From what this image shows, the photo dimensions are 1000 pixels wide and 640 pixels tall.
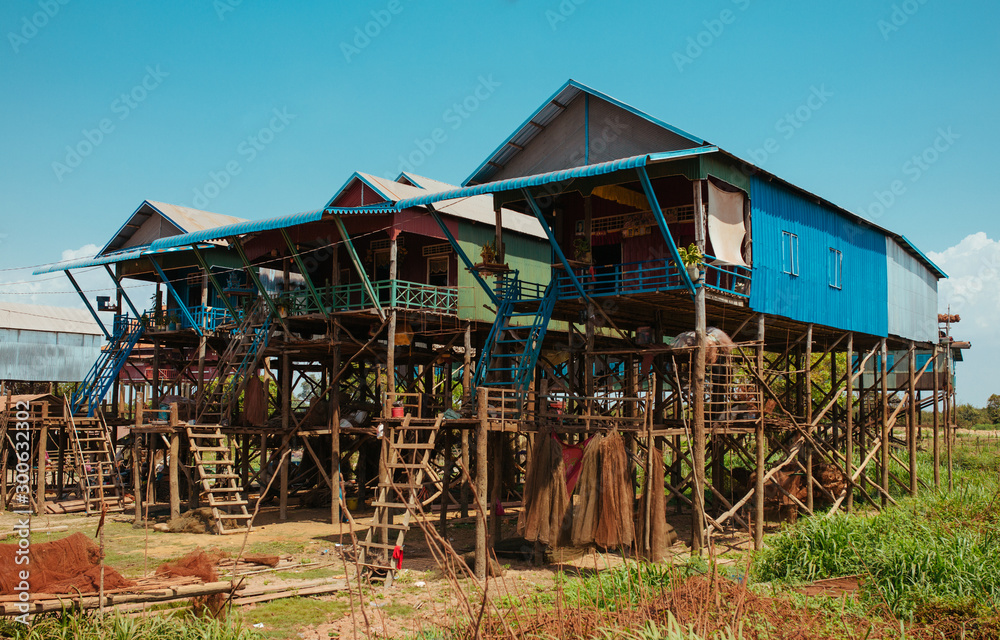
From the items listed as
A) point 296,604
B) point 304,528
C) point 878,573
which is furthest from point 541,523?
point 304,528

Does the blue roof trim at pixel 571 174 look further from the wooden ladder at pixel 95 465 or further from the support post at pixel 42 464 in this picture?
the support post at pixel 42 464

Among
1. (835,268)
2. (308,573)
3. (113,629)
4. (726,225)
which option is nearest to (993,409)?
→ (835,268)

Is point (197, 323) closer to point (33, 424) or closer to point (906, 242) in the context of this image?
point (33, 424)

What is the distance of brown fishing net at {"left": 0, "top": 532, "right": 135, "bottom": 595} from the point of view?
1051cm

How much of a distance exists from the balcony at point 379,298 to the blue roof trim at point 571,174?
124 inches

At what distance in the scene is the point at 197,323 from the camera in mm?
29359

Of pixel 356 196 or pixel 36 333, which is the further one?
pixel 36 333

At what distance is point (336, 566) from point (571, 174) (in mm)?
9524

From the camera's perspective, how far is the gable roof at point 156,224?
3012 centimetres

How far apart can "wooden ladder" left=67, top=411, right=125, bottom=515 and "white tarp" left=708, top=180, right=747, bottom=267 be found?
19.8 m

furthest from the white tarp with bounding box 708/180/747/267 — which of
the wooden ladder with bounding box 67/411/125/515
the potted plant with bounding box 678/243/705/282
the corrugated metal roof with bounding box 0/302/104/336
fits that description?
the corrugated metal roof with bounding box 0/302/104/336

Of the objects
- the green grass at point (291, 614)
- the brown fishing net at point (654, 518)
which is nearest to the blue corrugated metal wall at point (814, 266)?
the brown fishing net at point (654, 518)

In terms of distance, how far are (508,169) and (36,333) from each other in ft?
104

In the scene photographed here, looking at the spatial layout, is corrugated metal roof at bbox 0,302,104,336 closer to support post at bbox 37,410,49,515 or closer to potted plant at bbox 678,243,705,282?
support post at bbox 37,410,49,515
